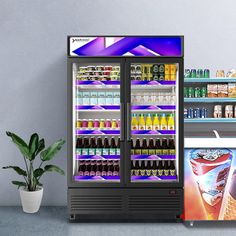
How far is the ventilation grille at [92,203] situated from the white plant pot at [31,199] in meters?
0.63

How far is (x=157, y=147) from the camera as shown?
176 inches

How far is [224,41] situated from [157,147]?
1.90m

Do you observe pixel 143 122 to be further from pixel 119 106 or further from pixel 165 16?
pixel 165 16

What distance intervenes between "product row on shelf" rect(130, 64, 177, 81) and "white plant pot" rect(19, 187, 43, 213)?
2023mm

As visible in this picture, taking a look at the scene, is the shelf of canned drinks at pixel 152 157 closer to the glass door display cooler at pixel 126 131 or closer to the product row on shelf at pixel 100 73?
the glass door display cooler at pixel 126 131

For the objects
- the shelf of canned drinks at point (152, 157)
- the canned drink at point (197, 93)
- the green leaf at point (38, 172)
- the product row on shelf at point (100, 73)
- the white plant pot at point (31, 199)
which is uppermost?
the product row on shelf at point (100, 73)

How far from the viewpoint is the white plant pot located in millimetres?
4523

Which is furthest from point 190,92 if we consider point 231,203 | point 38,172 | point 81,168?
point 38,172

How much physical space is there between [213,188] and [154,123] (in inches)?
43.2

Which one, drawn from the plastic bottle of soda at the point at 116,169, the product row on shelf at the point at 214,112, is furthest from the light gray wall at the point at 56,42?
the plastic bottle of soda at the point at 116,169

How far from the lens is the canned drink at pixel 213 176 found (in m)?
4.14

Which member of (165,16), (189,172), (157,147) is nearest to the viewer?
(189,172)

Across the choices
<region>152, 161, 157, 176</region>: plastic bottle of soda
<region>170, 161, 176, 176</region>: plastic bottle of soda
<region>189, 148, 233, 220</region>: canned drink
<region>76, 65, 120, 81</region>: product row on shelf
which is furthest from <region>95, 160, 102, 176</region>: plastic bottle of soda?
<region>189, 148, 233, 220</region>: canned drink

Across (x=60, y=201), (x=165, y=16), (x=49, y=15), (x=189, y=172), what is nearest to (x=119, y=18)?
(x=165, y=16)
